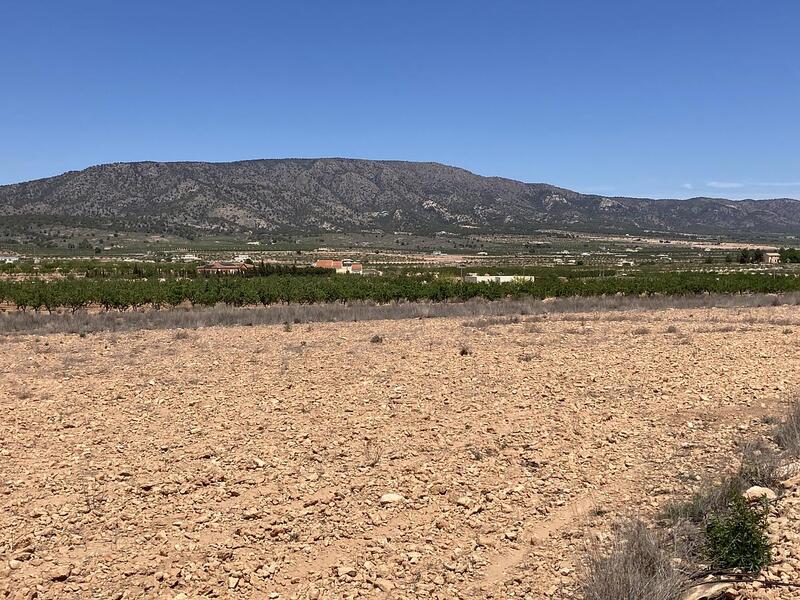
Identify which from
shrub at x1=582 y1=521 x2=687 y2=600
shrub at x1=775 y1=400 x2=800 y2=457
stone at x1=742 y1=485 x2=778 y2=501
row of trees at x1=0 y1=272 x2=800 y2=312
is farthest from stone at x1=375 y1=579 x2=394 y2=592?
row of trees at x1=0 y1=272 x2=800 y2=312

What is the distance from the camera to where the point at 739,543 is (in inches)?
191

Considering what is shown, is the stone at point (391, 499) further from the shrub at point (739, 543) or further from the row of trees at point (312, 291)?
the row of trees at point (312, 291)

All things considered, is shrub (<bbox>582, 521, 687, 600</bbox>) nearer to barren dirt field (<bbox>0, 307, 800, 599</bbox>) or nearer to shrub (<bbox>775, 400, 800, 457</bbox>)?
barren dirt field (<bbox>0, 307, 800, 599</bbox>)

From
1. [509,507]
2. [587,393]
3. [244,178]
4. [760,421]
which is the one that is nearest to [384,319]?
[587,393]

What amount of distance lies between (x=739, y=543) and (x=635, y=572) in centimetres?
95

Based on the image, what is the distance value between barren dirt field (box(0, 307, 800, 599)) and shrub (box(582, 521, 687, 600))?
1.06 feet

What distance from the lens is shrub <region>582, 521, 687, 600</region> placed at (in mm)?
4414

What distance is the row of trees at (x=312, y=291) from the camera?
124 feet

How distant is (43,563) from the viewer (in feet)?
17.8

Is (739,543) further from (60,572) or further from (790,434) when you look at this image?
(60,572)

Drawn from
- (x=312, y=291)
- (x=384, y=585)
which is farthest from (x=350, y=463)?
(x=312, y=291)

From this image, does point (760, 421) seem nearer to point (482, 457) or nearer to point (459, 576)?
point (482, 457)

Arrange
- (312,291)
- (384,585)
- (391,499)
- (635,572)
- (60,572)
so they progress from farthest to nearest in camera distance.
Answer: (312,291)
(391,499)
(60,572)
(384,585)
(635,572)

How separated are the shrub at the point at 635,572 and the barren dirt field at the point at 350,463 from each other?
0.32 meters
